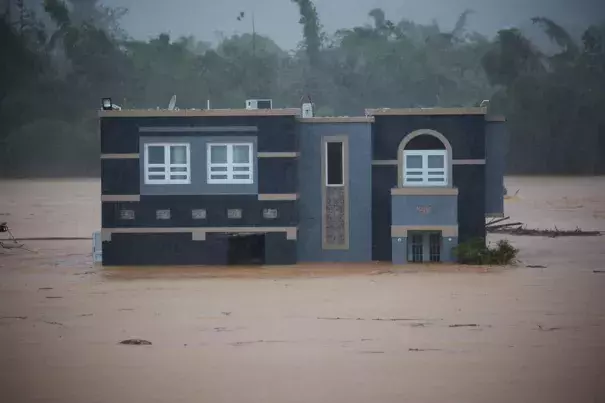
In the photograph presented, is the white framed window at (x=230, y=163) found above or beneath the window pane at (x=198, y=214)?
above

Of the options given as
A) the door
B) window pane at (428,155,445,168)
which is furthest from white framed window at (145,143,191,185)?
window pane at (428,155,445,168)

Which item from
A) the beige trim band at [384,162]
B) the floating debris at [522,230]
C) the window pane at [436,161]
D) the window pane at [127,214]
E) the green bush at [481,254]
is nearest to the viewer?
the green bush at [481,254]

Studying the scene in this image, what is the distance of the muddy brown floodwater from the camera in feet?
18.6

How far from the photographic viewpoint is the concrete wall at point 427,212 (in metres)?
12.1

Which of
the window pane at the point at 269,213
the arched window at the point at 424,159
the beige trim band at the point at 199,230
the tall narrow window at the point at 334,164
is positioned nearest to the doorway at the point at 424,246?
the arched window at the point at 424,159

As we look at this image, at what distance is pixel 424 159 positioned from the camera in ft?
41.0

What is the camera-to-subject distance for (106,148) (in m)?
12.2

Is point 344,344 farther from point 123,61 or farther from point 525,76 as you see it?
point 123,61

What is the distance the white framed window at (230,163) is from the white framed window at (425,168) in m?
2.04

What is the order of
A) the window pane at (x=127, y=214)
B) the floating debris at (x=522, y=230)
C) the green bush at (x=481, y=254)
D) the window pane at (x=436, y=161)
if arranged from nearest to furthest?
the green bush at (x=481, y=254)
the window pane at (x=127, y=214)
the window pane at (x=436, y=161)
the floating debris at (x=522, y=230)

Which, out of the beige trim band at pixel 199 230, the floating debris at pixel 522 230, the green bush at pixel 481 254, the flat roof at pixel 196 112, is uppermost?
the flat roof at pixel 196 112

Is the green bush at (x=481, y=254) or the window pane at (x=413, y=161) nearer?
the green bush at (x=481, y=254)

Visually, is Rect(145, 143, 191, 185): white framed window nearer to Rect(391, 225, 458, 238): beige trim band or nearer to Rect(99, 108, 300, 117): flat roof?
Rect(99, 108, 300, 117): flat roof

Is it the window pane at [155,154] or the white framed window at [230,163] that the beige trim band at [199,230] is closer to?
the white framed window at [230,163]
